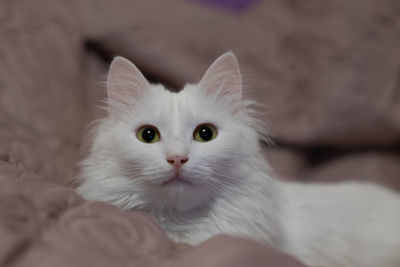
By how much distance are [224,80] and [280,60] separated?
1.13m

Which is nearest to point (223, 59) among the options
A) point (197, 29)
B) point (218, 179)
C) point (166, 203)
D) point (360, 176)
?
point (218, 179)

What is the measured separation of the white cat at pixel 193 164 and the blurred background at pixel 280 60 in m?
0.61

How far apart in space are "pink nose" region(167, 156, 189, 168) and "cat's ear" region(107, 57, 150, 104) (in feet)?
1.10

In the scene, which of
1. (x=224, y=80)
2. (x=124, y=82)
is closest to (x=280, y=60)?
(x=224, y=80)

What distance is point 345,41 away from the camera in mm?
2320

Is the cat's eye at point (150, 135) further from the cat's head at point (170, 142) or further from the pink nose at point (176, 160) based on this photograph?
the pink nose at point (176, 160)

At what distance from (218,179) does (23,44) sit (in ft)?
3.81

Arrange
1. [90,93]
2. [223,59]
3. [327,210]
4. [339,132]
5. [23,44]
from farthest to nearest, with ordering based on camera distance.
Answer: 1. [339,132]
2. [90,93]
3. [23,44]
4. [327,210]
5. [223,59]

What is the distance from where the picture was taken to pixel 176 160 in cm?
116

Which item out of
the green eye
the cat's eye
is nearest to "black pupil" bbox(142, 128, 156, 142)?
the cat's eye

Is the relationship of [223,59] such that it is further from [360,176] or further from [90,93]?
[360,176]

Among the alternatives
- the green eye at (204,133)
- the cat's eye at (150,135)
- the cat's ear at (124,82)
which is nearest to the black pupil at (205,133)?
the green eye at (204,133)

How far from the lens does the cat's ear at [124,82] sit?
4.59 ft

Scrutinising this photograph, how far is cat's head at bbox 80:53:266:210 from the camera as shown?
1216 mm
